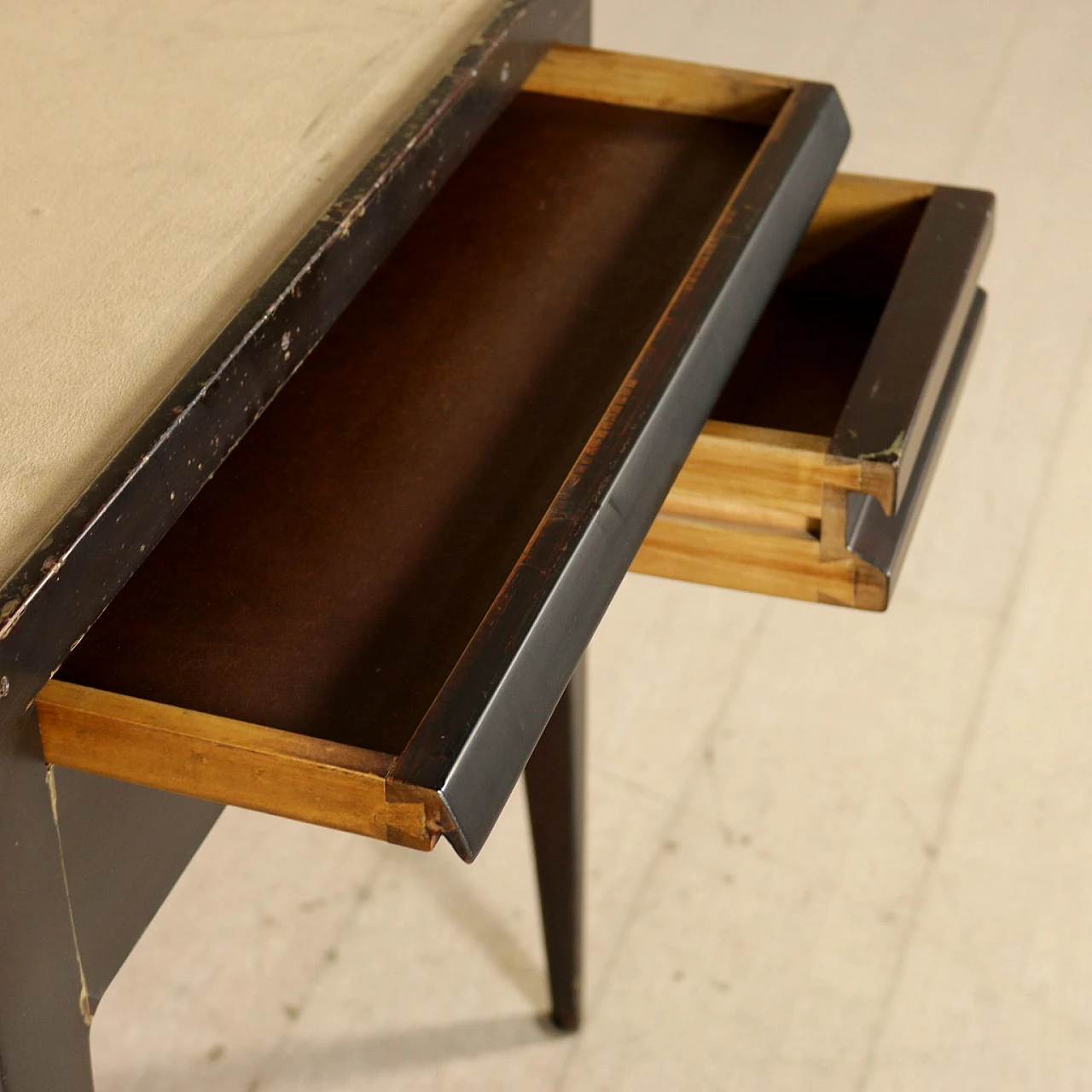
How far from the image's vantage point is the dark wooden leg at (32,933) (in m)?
0.47

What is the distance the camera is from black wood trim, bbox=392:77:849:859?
1.52 ft

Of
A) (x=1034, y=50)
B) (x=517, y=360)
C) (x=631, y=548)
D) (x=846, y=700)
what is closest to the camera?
(x=631, y=548)

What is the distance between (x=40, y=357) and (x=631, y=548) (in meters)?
0.21

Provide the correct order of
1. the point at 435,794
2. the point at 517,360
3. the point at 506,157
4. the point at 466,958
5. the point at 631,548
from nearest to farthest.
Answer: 1. the point at 435,794
2. the point at 631,548
3. the point at 517,360
4. the point at 506,157
5. the point at 466,958

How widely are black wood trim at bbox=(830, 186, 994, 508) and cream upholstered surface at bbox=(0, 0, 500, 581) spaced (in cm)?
23

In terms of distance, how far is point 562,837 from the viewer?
0.87 meters

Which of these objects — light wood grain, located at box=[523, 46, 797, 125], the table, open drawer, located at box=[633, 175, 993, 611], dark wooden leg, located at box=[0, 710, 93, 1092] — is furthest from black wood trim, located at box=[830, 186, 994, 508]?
dark wooden leg, located at box=[0, 710, 93, 1092]

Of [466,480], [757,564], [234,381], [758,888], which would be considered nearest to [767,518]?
[757,564]

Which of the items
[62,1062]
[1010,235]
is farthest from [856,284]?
[1010,235]

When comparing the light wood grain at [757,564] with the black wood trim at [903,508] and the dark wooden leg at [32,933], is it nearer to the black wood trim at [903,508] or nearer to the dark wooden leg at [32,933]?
the black wood trim at [903,508]

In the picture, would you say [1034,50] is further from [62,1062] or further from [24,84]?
[62,1062]

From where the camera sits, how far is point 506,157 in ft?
2.61

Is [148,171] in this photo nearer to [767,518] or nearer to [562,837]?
[767,518]

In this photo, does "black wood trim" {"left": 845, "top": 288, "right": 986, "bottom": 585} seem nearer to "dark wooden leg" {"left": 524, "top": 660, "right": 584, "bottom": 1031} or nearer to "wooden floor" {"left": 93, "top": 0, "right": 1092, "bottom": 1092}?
"dark wooden leg" {"left": 524, "top": 660, "right": 584, "bottom": 1031}
